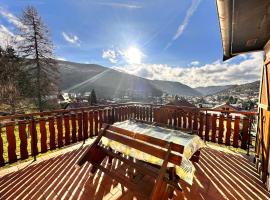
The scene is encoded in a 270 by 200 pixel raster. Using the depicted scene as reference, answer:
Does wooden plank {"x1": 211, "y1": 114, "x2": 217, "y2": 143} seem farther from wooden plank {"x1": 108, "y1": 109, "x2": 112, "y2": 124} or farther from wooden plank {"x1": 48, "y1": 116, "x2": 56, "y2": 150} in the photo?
wooden plank {"x1": 48, "y1": 116, "x2": 56, "y2": 150}

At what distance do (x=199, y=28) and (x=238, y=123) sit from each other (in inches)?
427

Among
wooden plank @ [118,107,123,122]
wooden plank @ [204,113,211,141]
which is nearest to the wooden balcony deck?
wooden plank @ [204,113,211,141]

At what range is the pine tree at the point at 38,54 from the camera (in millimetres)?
14070

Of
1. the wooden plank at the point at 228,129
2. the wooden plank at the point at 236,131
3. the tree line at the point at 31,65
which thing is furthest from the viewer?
the tree line at the point at 31,65

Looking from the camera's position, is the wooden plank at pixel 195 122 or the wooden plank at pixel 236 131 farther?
the wooden plank at pixel 195 122

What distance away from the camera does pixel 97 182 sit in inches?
102

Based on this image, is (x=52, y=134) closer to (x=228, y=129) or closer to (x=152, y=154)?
(x=152, y=154)

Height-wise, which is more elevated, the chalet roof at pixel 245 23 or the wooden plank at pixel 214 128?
the chalet roof at pixel 245 23

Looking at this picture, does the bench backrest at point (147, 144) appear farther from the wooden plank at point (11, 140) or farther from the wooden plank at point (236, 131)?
the wooden plank at point (236, 131)

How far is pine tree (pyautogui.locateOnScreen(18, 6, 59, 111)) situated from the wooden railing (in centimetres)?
1230

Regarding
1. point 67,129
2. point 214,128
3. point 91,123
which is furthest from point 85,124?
point 214,128

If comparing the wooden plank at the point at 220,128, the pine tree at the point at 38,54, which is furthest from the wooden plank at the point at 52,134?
the pine tree at the point at 38,54

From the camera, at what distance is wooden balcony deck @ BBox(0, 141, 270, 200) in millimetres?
2324

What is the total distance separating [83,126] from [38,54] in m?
13.9
